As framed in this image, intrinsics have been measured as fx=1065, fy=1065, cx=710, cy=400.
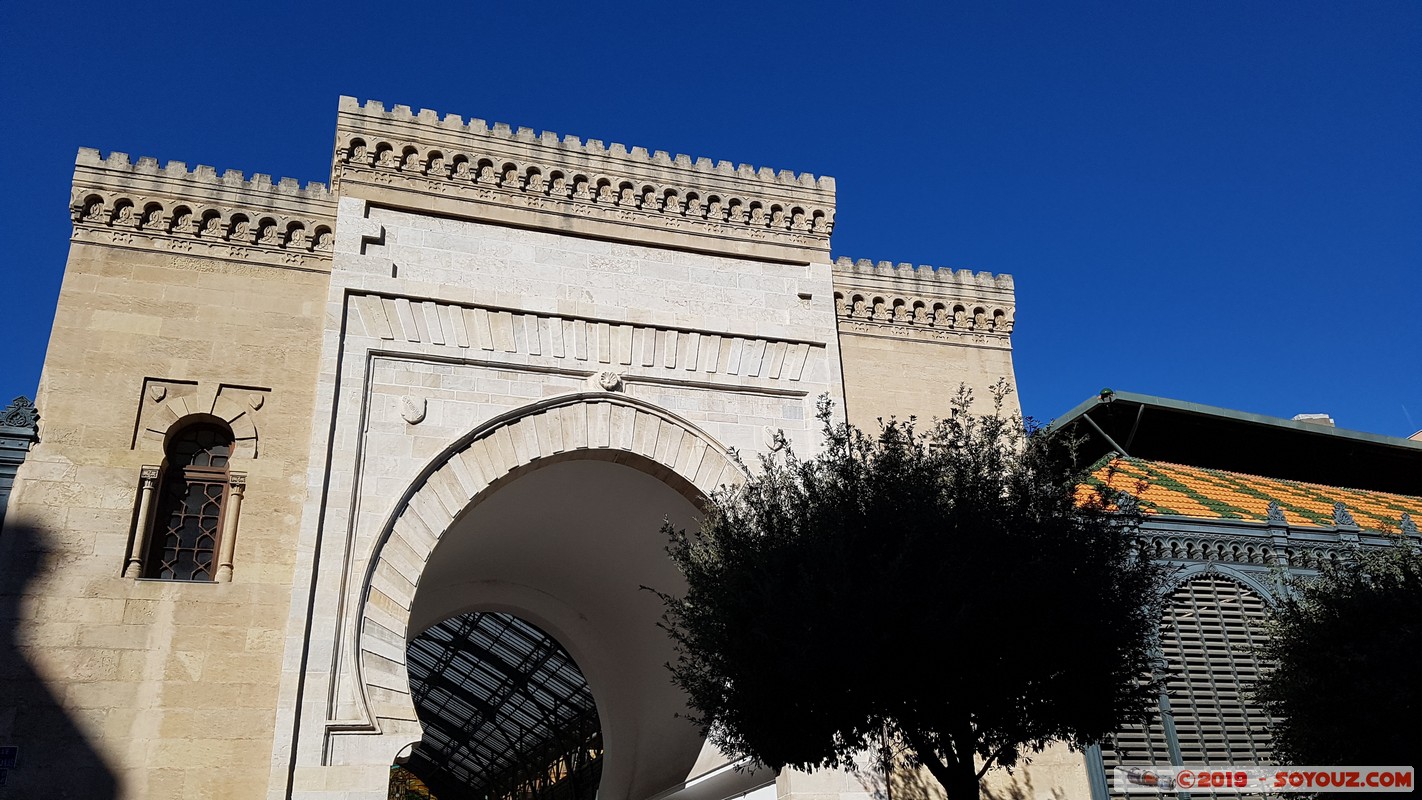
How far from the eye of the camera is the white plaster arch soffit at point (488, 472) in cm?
902

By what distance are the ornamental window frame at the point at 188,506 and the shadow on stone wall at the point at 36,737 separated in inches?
36.3

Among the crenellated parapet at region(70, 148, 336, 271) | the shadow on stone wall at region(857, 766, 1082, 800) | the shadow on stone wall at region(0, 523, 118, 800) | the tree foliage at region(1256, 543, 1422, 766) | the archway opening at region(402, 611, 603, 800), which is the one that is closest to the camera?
the shadow on stone wall at region(0, 523, 118, 800)

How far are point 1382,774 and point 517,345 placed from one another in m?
8.60

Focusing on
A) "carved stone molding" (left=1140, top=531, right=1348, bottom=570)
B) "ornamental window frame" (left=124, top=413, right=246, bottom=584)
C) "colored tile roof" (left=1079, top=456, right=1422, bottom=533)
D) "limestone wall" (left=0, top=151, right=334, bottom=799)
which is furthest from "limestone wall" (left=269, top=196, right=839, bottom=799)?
"colored tile roof" (left=1079, top=456, right=1422, bottom=533)

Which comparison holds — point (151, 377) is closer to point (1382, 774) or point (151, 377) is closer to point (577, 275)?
point (577, 275)

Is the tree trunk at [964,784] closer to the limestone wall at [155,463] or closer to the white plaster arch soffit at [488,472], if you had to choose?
the white plaster arch soffit at [488,472]

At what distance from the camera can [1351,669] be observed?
31.0 feet

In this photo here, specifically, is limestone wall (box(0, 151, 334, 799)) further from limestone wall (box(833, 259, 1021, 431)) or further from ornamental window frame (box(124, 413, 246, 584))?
limestone wall (box(833, 259, 1021, 431))

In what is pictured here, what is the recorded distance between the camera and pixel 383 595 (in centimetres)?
929

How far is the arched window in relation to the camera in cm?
926

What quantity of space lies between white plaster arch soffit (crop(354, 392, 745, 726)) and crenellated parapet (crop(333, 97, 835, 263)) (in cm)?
218

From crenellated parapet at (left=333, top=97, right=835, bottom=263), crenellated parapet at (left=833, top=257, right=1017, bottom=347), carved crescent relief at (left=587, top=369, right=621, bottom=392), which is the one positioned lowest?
carved crescent relief at (left=587, top=369, right=621, bottom=392)

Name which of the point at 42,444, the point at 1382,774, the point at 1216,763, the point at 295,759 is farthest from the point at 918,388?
the point at 42,444

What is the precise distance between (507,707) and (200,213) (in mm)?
18534
